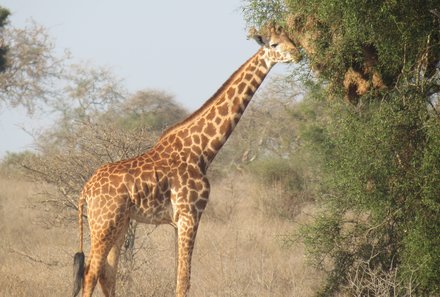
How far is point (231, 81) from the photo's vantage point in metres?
9.16

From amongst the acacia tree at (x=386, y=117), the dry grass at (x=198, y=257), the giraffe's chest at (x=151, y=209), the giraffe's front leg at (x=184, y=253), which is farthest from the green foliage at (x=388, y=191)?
the giraffe's chest at (x=151, y=209)

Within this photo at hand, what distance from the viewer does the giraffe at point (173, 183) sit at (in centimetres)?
837

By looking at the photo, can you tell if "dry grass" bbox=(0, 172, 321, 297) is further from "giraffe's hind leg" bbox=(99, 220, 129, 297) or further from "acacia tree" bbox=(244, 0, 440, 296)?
"acacia tree" bbox=(244, 0, 440, 296)

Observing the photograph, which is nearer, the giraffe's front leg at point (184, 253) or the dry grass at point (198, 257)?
the giraffe's front leg at point (184, 253)

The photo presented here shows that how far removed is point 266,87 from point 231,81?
2087 centimetres

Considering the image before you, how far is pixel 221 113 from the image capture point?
9.14 m

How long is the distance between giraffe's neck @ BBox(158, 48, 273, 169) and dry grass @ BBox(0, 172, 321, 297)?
126 centimetres

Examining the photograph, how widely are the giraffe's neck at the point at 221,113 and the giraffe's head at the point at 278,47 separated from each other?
80mm

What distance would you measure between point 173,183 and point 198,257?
3.68m

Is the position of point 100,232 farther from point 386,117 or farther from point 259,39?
point 386,117

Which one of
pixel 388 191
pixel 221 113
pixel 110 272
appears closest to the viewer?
pixel 110 272

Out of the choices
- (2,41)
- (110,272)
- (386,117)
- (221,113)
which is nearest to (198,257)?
(221,113)

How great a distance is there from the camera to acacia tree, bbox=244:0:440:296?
26.7 ft

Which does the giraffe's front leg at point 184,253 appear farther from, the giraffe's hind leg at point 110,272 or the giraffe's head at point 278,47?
the giraffe's head at point 278,47
